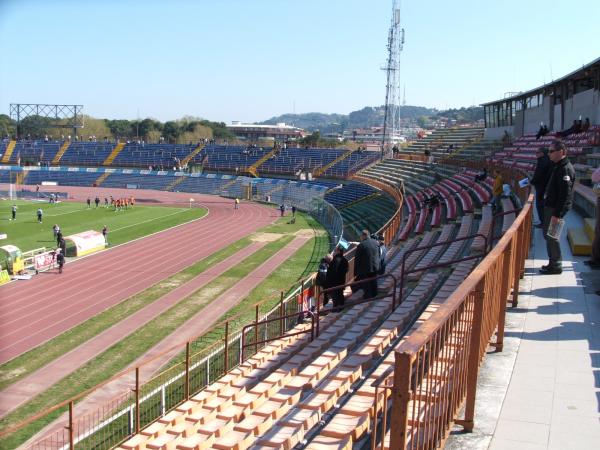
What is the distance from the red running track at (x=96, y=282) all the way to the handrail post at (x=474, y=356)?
1545 centimetres

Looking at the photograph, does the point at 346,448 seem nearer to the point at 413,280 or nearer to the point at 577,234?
the point at 413,280

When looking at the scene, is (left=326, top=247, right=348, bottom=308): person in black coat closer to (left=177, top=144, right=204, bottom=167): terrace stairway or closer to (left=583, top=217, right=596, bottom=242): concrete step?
(left=583, top=217, right=596, bottom=242): concrete step

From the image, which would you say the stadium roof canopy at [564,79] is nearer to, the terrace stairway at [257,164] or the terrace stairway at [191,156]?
the terrace stairway at [257,164]

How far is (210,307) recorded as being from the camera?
73.6ft

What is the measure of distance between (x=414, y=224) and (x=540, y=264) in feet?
49.2

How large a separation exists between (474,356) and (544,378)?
148 centimetres

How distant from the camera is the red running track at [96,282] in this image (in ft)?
65.6

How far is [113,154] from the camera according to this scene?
8956 centimetres

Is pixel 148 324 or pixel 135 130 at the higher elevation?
pixel 135 130

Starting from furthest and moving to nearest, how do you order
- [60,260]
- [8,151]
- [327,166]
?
[8,151], [327,166], [60,260]

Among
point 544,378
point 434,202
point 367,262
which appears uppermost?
point 434,202

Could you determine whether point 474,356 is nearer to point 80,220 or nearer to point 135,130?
point 80,220

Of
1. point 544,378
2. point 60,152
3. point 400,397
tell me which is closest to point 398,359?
point 400,397

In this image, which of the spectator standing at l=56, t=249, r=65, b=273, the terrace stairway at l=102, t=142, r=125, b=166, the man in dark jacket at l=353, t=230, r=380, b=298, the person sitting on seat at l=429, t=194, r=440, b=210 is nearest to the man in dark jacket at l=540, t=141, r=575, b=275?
the man in dark jacket at l=353, t=230, r=380, b=298
